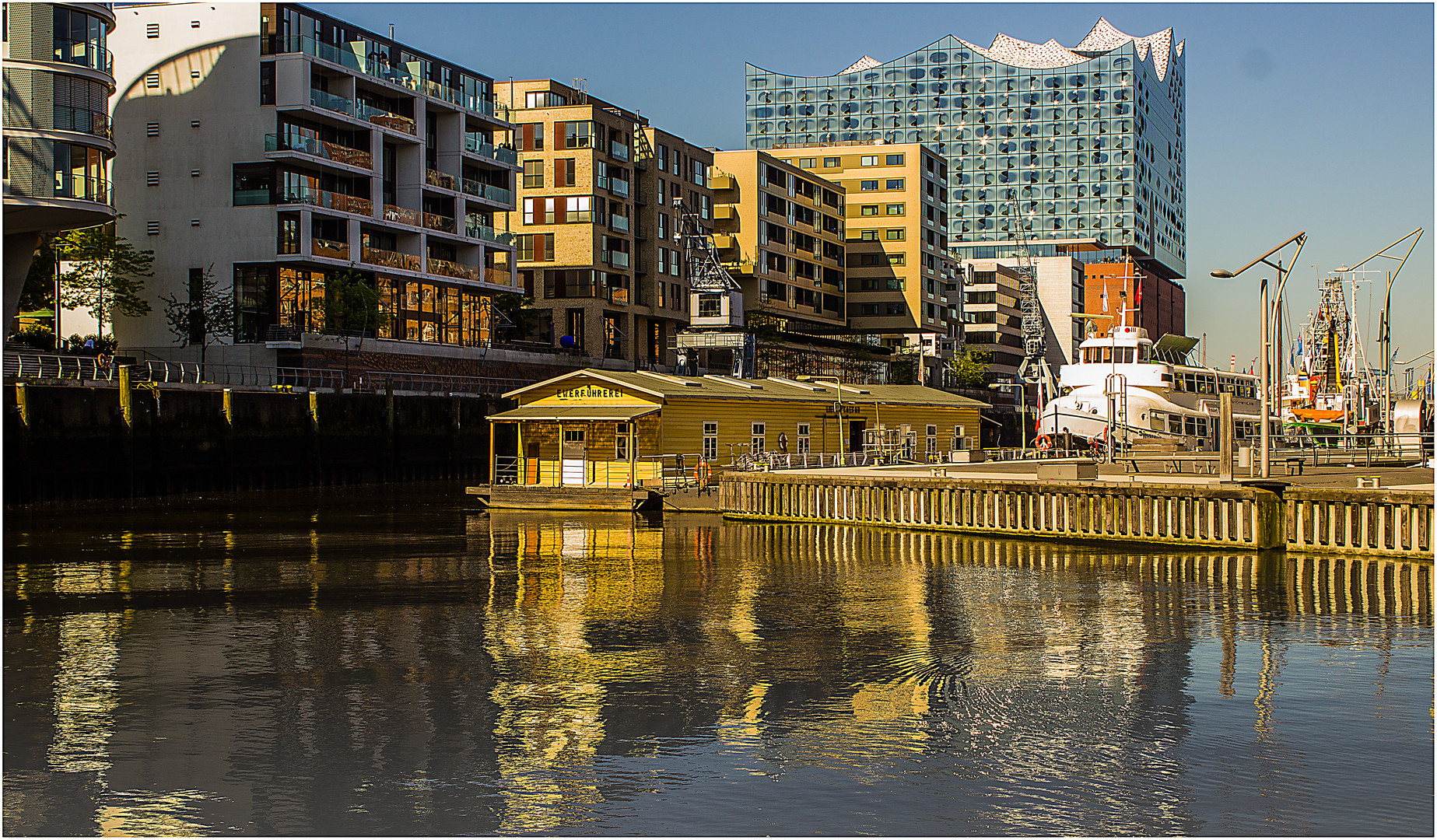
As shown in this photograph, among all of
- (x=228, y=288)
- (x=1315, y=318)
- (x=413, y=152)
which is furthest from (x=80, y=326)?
(x=1315, y=318)

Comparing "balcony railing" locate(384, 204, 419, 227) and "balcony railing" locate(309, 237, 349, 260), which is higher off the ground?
"balcony railing" locate(384, 204, 419, 227)

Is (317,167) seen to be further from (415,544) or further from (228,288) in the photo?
(415,544)

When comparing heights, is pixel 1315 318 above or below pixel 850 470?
above

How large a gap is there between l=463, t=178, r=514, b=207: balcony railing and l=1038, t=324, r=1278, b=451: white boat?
49.5 meters

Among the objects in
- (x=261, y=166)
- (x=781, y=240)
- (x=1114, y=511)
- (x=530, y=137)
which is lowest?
(x=1114, y=511)

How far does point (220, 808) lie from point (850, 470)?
4315 cm

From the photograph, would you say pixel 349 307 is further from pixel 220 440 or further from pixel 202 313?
pixel 220 440

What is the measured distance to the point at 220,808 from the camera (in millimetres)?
15227

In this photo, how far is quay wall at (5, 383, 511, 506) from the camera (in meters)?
57.8

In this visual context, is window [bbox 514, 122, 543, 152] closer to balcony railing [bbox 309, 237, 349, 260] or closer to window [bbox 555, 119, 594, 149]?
window [bbox 555, 119, 594, 149]

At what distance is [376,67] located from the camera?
10181cm

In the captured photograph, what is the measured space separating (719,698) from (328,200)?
8201cm

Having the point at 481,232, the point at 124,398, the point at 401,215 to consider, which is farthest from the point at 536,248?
the point at 124,398

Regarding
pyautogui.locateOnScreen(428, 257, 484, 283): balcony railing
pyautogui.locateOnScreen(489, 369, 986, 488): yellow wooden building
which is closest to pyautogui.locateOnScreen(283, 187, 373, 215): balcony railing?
pyautogui.locateOnScreen(428, 257, 484, 283): balcony railing
